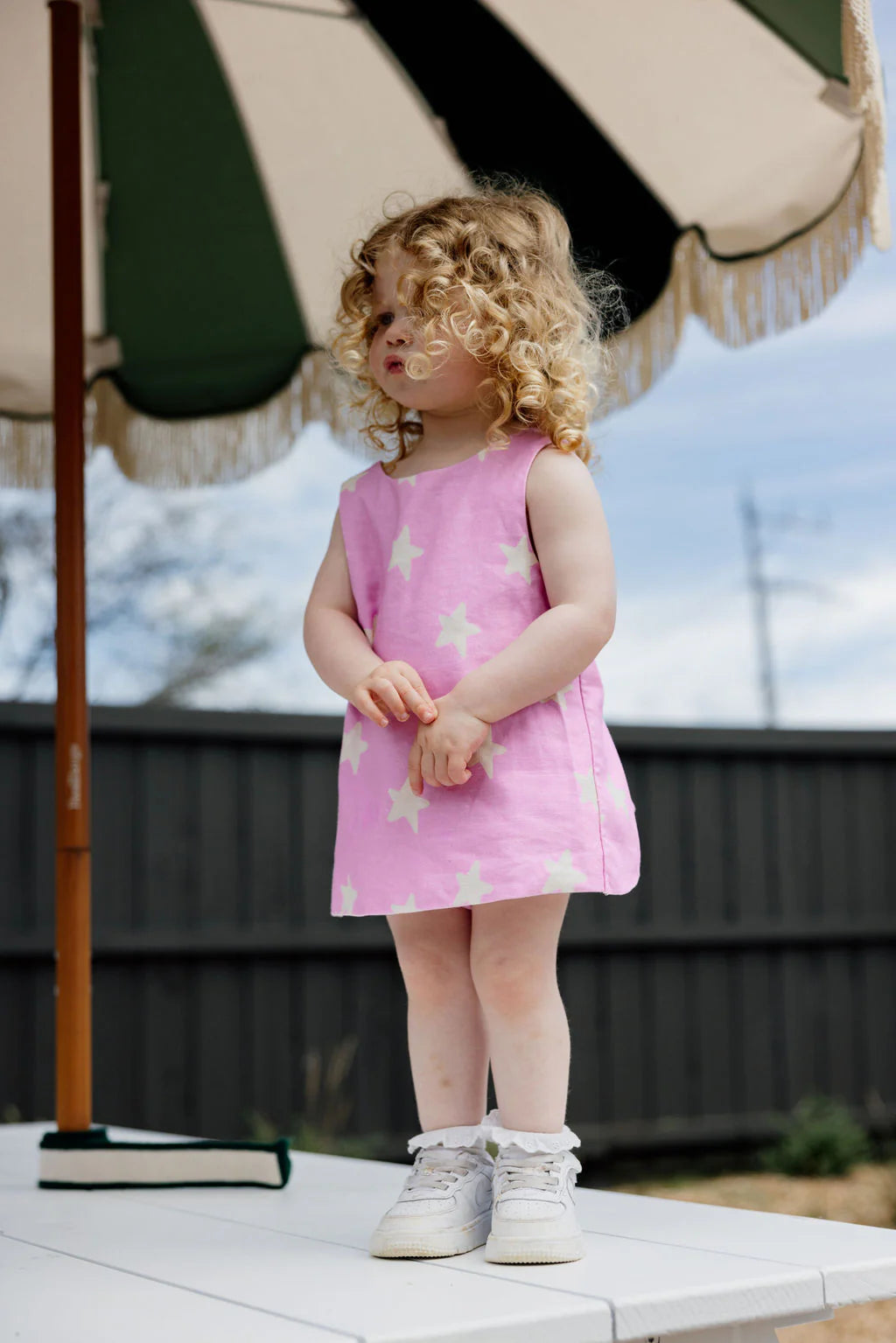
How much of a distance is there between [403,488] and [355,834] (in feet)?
1.40

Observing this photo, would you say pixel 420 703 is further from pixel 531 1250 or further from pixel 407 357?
pixel 531 1250

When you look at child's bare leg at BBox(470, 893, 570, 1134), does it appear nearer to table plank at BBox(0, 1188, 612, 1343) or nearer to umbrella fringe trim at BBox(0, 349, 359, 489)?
table plank at BBox(0, 1188, 612, 1343)

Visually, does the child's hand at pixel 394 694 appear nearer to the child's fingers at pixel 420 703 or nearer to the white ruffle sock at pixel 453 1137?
the child's fingers at pixel 420 703

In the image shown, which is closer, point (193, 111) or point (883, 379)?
point (193, 111)

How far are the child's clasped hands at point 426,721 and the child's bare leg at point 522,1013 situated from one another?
0.17 metres

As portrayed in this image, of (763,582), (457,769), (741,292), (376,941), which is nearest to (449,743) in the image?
(457,769)

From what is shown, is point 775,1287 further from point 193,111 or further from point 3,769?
point 3,769

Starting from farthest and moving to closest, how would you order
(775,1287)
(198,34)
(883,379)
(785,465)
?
(883,379) < (785,465) < (198,34) < (775,1287)

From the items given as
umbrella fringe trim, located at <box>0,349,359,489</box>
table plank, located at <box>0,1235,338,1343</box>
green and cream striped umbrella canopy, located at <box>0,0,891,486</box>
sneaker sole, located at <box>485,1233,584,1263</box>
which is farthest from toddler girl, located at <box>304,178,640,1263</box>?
umbrella fringe trim, located at <box>0,349,359,489</box>

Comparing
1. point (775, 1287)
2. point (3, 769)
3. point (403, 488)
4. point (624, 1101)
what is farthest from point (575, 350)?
point (624, 1101)

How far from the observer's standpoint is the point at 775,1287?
1349 millimetres

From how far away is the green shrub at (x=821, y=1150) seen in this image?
517 cm

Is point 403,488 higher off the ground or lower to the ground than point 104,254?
lower

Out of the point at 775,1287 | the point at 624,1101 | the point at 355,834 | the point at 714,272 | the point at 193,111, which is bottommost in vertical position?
the point at 624,1101
